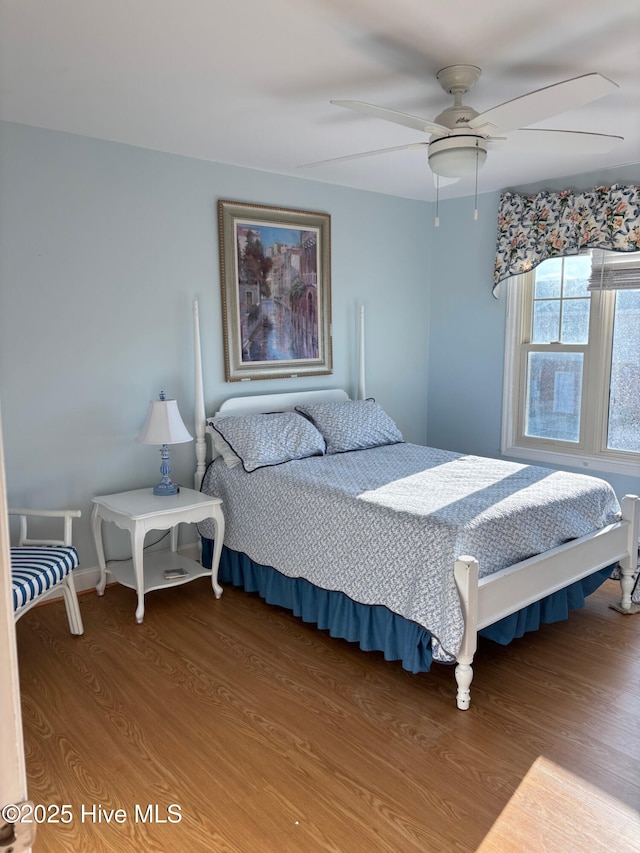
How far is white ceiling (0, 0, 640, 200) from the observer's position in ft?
6.73

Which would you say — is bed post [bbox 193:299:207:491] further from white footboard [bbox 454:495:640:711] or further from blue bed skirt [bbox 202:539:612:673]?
white footboard [bbox 454:495:640:711]

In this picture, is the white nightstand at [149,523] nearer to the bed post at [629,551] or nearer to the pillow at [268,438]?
the pillow at [268,438]

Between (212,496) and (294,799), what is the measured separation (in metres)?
1.94

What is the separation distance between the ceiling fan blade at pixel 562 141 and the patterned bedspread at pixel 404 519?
5.01 ft

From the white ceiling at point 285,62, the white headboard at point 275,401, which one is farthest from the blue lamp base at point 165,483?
the white ceiling at point 285,62

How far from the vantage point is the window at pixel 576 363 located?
4164 millimetres

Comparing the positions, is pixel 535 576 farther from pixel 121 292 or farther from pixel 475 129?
pixel 121 292

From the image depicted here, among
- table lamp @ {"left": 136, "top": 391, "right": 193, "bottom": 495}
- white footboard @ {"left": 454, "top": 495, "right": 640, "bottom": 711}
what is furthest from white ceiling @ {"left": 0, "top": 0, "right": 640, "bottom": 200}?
white footboard @ {"left": 454, "top": 495, "right": 640, "bottom": 711}

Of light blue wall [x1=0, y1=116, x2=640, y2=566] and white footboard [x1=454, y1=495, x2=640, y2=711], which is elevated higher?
light blue wall [x1=0, y1=116, x2=640, y2=566]

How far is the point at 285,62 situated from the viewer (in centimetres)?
242

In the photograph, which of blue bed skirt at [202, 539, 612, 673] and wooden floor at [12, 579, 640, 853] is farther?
blue bed skirt at [202, 539, 612, 673]

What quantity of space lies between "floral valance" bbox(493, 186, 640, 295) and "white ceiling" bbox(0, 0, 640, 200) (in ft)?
1.63


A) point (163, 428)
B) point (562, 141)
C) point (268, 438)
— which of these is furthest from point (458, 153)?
point (163, 428)

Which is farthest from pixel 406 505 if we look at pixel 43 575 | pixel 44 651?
pixel 44 651
